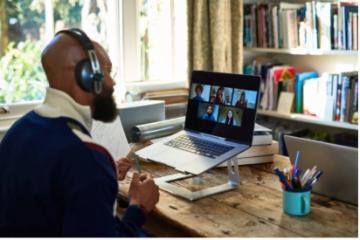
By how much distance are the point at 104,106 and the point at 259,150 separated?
778 mm

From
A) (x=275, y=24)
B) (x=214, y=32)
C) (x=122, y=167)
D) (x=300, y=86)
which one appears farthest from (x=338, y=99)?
(x=122, y=167)

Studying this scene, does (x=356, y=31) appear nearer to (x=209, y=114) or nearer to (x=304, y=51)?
(x=304, y=51)

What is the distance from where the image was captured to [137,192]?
4.78 feet

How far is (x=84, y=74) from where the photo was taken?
1276 millimetres

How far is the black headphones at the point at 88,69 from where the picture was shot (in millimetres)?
1279

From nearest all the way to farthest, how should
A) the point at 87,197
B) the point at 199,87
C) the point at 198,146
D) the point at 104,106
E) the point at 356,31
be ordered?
the point at 87,197 < the point at 104,106 < the point at 198,146 < the point at 199,87 < the point at 356,31

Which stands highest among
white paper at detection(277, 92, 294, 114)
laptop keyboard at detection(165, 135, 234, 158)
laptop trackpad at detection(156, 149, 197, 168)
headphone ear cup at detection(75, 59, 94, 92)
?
headphone ear cup at detection(75, 59, 94, 92)

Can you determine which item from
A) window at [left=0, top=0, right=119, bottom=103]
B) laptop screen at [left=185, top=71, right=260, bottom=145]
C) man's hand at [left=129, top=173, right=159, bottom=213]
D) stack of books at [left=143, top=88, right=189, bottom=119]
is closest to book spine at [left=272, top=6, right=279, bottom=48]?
stack of books at [left=143, top=88, right=189, bottom=119]

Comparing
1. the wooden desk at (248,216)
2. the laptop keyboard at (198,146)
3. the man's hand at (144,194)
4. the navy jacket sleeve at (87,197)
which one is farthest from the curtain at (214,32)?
the navy jacket sleeve at (87,197)

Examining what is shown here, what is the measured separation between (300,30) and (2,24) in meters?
1.81

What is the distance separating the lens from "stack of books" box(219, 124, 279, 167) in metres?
1.93

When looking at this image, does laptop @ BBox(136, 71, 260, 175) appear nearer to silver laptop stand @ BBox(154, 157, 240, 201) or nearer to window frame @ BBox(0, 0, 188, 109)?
silver laptop stand @ BBox(154, 157, 240, 201)

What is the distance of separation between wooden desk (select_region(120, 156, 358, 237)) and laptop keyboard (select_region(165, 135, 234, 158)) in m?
0.12

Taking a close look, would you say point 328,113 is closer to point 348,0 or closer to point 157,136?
point 348,0
